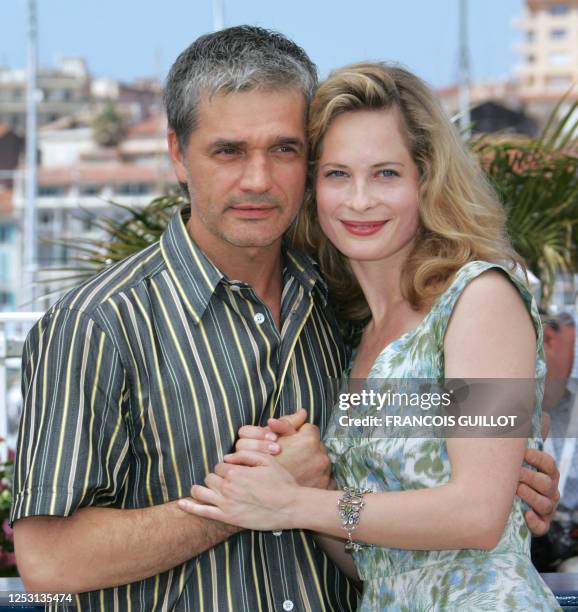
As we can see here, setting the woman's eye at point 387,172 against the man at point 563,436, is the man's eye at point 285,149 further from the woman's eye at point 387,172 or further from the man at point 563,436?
the man at point 563,436

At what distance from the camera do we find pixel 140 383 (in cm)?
208

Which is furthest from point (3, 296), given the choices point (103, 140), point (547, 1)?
point (547, 1)

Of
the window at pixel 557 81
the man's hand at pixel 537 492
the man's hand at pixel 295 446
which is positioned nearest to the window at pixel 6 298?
the window at pixel 557 81

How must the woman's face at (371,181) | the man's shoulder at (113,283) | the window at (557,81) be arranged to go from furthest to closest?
the window at (557,81) < the woman's face at (371,181) < the man's shoulder at (113,283)

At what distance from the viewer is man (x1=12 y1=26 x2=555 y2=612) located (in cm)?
199

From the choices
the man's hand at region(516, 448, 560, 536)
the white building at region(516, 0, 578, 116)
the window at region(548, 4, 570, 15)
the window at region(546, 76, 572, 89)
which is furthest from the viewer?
the window at region(548, 4, 570, 15)

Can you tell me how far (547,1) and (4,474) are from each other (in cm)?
9635

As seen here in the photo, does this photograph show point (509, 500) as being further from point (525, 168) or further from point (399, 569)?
point (525, 168)

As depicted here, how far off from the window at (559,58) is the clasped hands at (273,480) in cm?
9478

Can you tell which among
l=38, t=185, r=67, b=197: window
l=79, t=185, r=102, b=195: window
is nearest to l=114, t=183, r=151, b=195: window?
l=79, t=185, r=102, b=195: window

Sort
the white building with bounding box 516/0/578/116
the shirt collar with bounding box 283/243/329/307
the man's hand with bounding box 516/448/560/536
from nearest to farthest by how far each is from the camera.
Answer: the man's hand with bounding box 516/448/560/536 → the shirt collar with bounding box 283/243/329/307 → the white building with bounding box 516/0/578/116

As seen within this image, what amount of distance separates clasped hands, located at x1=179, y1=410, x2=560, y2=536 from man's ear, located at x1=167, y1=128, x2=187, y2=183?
2.15ft

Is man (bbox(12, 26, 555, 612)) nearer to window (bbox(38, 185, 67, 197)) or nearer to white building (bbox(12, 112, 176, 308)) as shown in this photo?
white building (bbox(12, 112, 176, 308))

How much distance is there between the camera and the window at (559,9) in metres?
92.6
